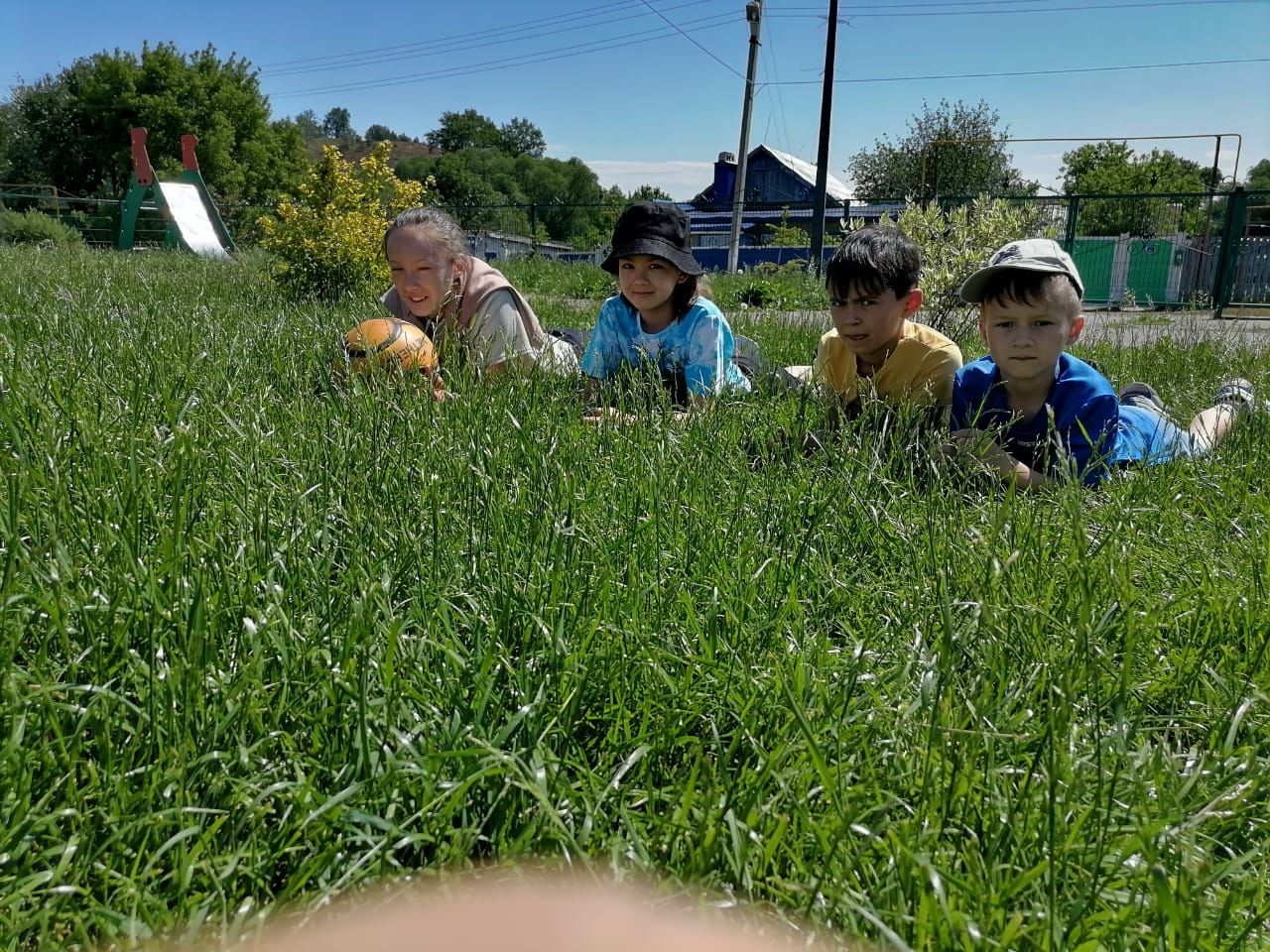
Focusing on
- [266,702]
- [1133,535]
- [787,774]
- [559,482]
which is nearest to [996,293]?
[1133,535]

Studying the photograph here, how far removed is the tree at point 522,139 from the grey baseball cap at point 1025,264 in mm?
133187

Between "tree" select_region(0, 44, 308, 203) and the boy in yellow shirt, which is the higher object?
"tree" select_region(0, 44, 308, 203)

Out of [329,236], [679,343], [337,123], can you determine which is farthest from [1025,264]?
[337,123]

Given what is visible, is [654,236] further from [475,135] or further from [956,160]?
[475,135]

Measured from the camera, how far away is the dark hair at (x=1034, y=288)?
3.28 meters

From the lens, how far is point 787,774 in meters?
1.25

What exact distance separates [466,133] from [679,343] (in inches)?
5198

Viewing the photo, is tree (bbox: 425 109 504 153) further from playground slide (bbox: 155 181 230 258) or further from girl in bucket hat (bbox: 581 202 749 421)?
girl in bucket hat (bbox: 581 202 749 421)

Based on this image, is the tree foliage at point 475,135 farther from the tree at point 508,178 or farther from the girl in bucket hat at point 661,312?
the girl in bucket hat at point 661,312

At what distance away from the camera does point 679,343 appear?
4.58 meters

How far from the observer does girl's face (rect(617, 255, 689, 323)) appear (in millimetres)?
4527

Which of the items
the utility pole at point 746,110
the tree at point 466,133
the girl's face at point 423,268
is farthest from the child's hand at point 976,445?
the tree at point 466,133

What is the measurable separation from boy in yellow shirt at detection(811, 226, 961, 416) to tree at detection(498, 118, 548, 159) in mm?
132732

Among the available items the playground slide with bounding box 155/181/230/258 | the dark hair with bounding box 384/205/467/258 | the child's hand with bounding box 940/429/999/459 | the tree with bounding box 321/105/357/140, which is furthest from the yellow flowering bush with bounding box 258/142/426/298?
the tree with bounding box 321/105/357/140
